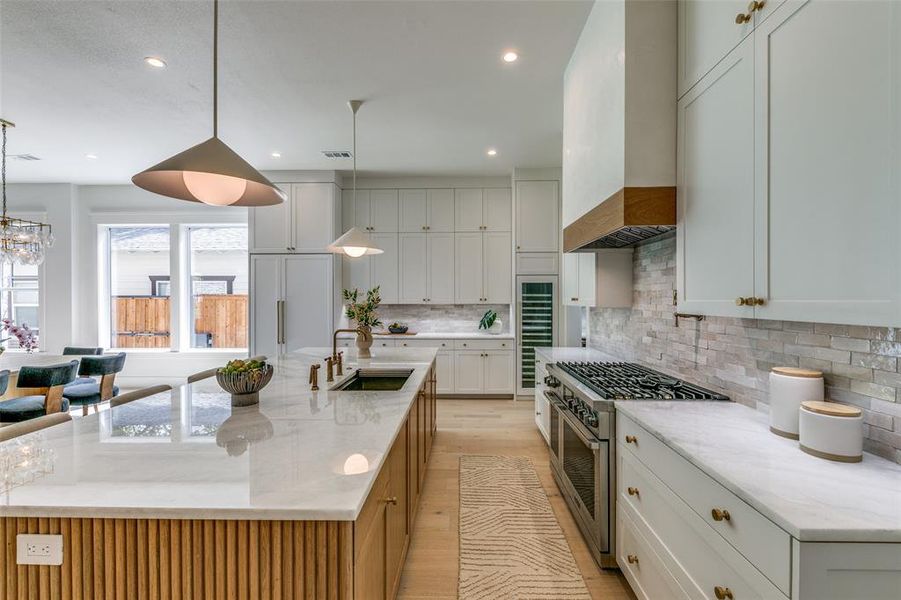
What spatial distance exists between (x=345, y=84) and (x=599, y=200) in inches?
87.9

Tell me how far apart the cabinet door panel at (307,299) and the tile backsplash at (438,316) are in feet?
3.04

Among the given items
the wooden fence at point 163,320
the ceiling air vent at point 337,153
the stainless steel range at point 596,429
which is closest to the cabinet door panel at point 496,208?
the ceiling air vent at point 337,153

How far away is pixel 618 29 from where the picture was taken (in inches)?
76.7

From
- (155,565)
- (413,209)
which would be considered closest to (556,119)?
(413,209)

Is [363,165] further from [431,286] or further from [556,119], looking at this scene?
[556,119]

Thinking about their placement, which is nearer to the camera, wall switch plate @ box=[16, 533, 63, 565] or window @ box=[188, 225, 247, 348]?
wall switch plate @ box=[16, 533, 63, 565]

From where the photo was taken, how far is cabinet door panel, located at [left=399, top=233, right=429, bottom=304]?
5.55 metres

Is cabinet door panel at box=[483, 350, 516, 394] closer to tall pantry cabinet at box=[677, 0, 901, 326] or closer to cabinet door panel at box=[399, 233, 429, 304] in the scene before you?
cabinet door panel at box=[399, 233, 429, 304]

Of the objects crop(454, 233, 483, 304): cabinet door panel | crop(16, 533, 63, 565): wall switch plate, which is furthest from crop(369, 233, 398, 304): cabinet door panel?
crop(16, 533, 63, 565): wall switch plate

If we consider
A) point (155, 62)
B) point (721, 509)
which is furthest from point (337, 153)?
point (721, 509)

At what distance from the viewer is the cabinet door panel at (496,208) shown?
18.1ft

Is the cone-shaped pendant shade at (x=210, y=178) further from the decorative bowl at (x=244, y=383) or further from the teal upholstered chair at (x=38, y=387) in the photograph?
the teal upholstered chair at (x=38, y=387)

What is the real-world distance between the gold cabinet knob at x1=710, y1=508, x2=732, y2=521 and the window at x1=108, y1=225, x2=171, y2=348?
22.6ft

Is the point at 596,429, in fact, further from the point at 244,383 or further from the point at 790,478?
the point at 244,383
